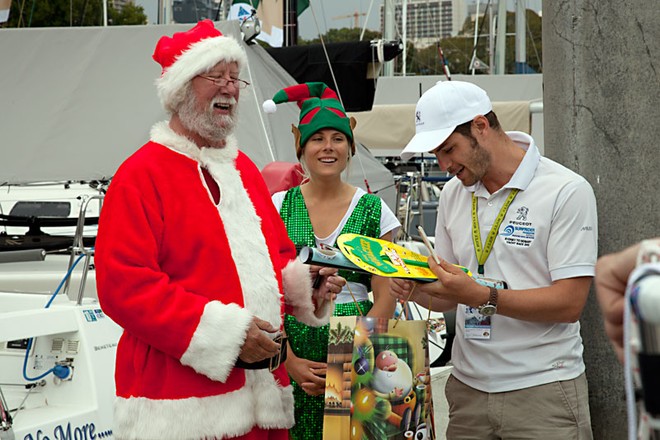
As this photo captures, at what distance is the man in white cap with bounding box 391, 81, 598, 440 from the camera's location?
2.94 m

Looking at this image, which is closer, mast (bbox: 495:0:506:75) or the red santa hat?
the red santa hat

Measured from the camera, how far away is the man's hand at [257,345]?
3010mm

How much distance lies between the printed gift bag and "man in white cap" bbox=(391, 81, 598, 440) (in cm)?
19

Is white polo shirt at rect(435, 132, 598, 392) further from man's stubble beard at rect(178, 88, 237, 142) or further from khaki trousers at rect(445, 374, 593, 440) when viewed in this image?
man's stubble beard at rect(178, 88, 237, 142)

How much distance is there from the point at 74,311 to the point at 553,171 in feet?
7.58

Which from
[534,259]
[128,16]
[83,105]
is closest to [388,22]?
[128,16]

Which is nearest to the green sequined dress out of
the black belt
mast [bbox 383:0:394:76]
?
the black belt

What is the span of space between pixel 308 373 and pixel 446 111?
1.21 meters

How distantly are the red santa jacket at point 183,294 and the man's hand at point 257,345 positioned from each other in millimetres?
32

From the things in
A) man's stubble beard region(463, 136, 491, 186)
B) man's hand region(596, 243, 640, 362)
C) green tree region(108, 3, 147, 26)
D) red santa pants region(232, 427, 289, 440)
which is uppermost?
green tree region(108, 3, 147, 26)

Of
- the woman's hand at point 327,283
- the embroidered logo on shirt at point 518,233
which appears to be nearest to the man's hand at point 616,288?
the embroidered logo on shirt at point 518,233

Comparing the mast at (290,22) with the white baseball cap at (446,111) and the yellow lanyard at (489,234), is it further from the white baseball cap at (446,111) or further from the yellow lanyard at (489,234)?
the yellow lanyard at (489,234)

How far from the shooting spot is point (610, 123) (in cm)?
351

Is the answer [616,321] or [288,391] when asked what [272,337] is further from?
[616,321]
